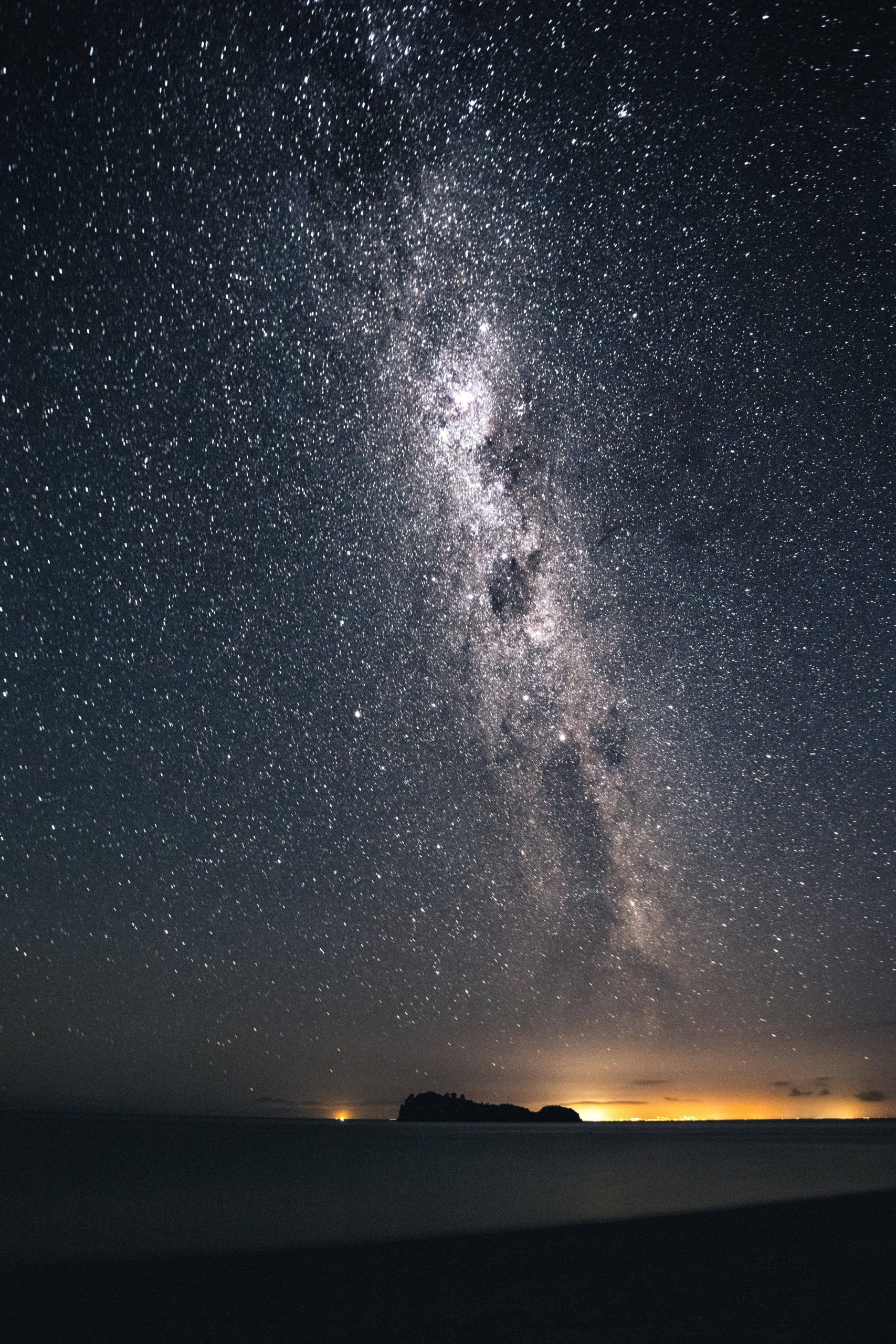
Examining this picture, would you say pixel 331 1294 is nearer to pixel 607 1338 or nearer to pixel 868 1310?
pixel 607 1338

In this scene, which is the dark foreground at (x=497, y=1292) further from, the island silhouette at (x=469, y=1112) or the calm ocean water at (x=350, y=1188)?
the island silhouette at (x=469, y=1112)

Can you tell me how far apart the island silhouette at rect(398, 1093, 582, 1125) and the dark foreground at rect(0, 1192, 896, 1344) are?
14464 centimetres

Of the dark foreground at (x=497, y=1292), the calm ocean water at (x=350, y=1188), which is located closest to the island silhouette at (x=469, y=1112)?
the calm ocean water at (x=350, y=1188)

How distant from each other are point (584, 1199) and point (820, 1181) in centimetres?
979

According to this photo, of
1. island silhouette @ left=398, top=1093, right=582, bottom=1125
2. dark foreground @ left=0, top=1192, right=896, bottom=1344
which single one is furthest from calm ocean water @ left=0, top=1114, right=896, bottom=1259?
island silhouette @ left=398, top=1093, right=582, bottom=1125

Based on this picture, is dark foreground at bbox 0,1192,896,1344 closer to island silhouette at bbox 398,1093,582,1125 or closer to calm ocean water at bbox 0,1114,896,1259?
calm ocean water at bbox 0,1114,896,1259

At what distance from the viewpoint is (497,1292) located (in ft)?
28.8

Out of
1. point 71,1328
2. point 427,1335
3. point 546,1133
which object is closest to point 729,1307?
point 427,1335

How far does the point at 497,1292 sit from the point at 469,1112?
6213 inches

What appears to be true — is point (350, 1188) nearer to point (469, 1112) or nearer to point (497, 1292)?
point (497, 1292)

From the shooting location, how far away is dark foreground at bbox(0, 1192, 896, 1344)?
7.13 meters

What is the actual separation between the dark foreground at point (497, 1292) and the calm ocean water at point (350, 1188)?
8.87 ft

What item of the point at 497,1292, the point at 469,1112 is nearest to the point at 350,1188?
the point at 497,1292

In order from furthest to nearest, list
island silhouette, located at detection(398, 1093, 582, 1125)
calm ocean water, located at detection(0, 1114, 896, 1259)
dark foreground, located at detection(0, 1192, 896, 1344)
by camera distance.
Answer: island silhouette, located at detection(398, 1093, 582, 1125)
calm ocean water, located at detection(0, 1114, 896, 1259)
dark foreground, located at detection(0, 1192, 896, 1344)
